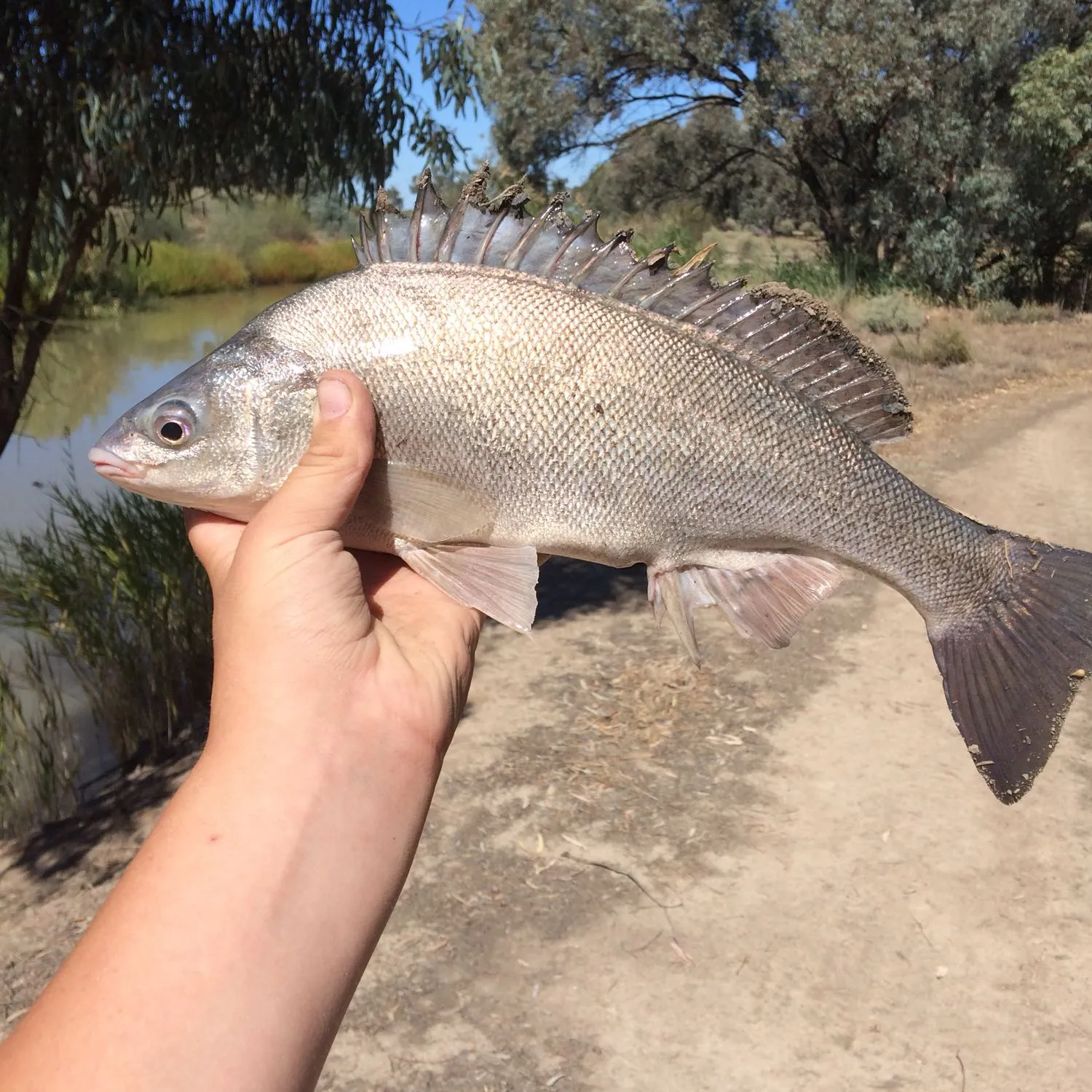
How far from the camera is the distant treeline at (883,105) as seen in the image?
55.9ft

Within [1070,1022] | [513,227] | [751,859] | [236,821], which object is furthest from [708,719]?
[236,821]

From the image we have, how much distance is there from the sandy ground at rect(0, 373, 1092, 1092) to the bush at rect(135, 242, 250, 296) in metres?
20.3

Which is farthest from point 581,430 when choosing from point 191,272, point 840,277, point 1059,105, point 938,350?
point 191,272

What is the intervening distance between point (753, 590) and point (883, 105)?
58.9 ft

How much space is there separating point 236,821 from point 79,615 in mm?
4533

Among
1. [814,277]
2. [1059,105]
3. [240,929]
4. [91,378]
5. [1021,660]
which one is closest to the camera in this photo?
[240,929]

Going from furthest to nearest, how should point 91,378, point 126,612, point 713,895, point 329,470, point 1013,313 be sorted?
point 1013,313 < point 91,378 < point 126,612 < point 713,895 < point 329,470

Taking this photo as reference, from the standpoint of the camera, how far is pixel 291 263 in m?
31.0

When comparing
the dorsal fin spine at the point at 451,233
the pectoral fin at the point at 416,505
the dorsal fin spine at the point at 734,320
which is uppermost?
the dorsal fin spine at the point at 451,233

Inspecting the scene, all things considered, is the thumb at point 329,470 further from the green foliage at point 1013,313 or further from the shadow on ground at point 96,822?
the green foliage at point 1013,313

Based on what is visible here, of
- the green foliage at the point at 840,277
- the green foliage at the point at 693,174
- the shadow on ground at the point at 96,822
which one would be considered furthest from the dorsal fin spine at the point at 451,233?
the green foliage at the point at 693,174

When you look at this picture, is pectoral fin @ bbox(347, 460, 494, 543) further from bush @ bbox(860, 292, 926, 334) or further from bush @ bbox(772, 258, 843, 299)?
bush @ bbox(772, 258, 843, 299)

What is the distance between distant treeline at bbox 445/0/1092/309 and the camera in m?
17.0

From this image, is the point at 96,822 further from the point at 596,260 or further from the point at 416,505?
the point at 596,260
